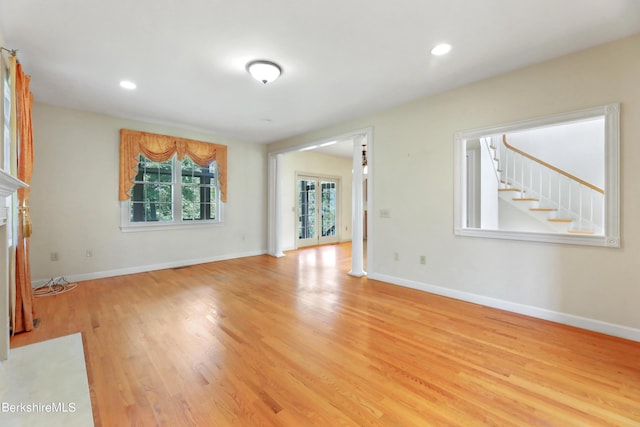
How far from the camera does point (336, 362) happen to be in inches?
79.8

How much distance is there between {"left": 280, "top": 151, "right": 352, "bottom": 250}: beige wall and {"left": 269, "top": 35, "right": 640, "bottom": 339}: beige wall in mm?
2792

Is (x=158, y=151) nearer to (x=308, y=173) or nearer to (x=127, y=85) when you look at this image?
(x=127, y=85)

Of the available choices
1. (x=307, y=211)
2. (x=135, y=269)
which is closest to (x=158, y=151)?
(x=135, y=269)

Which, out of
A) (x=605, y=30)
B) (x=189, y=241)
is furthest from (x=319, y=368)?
(x=189, y=241)

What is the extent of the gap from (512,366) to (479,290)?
1.36 meters

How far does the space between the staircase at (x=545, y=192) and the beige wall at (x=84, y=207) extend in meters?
5.94

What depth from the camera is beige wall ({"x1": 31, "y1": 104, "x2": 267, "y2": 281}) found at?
3922 mm

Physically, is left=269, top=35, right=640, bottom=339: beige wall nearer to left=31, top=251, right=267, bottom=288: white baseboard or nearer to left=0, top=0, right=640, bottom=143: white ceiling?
left=0, top=0, right=640, bottom=143: white ceiling

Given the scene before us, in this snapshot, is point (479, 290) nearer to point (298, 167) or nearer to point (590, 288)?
point (590, 288)

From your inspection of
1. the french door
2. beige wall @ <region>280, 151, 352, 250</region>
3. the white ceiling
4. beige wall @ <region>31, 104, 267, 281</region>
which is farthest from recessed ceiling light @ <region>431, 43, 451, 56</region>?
the french door

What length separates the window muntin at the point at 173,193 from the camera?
4.84 m

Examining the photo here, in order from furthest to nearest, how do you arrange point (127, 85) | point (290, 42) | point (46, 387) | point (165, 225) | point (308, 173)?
point (308, 173) → point (165, 225) → point (127, 85) → point (290, 42) → point (46, 387)

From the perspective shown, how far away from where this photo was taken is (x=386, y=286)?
154 inches

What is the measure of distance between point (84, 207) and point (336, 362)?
454 centimetres
